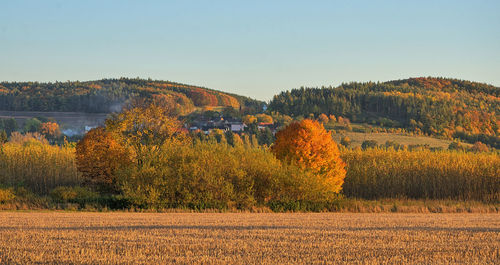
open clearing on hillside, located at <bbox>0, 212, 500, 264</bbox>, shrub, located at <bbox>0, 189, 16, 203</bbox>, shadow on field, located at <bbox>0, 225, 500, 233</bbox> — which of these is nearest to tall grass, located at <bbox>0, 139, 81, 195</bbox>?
shrub, located at <bbox>0, 189, 16, 203</bbox>

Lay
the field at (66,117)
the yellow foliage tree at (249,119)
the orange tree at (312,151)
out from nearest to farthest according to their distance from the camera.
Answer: the orange tree at (312,151), the yellow foliage tree at (249,119), the field at (66,117)

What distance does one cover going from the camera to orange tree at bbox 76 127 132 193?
44219 mm

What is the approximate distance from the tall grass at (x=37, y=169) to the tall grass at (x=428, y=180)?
25.2 metres

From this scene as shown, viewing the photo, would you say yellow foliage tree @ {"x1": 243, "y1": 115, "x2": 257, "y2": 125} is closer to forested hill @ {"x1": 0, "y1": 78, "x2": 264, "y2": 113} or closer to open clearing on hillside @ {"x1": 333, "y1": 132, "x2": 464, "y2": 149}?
forested hill @ {"x1": 0, "y1": 78, "x2": 264, "y2": 113}

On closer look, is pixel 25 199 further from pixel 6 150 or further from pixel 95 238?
pixel 95 238

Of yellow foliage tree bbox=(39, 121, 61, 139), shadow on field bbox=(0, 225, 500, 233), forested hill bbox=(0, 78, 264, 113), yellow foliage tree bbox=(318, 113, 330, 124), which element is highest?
forested hill bbox=(0, 78, 264, 113)

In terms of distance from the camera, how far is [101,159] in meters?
44.6

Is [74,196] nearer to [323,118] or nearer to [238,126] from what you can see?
[238,126]

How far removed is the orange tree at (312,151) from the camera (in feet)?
147

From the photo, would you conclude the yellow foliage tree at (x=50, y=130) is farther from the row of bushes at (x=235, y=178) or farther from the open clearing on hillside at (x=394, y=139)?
the row of bushes at (x=235, y=178)

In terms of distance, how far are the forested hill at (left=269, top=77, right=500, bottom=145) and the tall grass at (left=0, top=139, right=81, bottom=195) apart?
109 metres

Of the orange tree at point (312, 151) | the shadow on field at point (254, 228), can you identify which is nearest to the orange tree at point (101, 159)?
the orange tree at point (312, 151)

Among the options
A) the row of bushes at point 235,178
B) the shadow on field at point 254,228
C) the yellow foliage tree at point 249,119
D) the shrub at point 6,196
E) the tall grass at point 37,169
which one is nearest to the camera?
the shadow on field at point 254,228

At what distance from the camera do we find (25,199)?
130 ft
